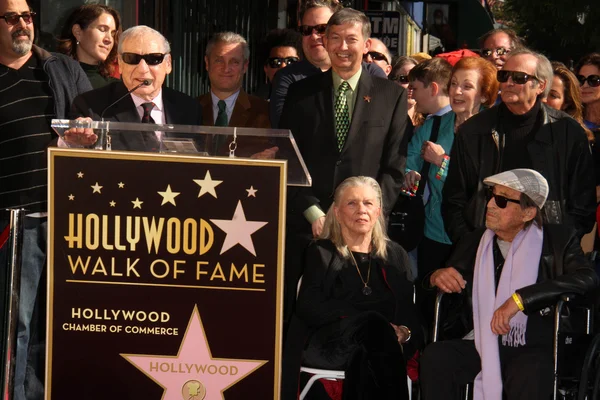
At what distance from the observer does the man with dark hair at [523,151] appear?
6.58 meters

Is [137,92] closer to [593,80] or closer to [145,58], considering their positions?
[145,58]

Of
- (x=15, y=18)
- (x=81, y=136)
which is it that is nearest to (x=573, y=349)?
(x=81, y=136)

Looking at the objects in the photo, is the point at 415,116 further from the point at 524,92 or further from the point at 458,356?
the point at 458,356

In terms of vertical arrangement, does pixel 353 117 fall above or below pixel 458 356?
above

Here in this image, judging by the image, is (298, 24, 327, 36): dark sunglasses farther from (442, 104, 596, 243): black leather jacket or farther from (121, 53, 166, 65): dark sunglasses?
(121, 53, 166, 65): dark sunglasses

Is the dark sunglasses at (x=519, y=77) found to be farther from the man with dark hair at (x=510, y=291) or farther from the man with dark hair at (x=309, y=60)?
the man with dark hair at (x=309, y=60)

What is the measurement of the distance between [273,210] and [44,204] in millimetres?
2128

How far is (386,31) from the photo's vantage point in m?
14.3

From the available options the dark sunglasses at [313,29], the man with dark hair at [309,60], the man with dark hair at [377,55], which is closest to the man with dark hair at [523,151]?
the man with dark hair at [309,60]

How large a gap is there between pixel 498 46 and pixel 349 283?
12.1ft

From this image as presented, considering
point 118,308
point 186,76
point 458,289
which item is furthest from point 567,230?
point 186,76

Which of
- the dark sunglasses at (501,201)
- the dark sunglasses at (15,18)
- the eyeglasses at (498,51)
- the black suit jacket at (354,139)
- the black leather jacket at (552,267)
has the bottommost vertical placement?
the black leather jacket at (552,267)

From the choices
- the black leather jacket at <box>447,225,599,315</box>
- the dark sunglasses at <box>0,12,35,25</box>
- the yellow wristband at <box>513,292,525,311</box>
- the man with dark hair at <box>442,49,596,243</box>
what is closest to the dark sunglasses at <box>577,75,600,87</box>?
the man with dark hair at <box>442,49,596,243</box>

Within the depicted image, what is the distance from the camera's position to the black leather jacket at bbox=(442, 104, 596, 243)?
6570mm
